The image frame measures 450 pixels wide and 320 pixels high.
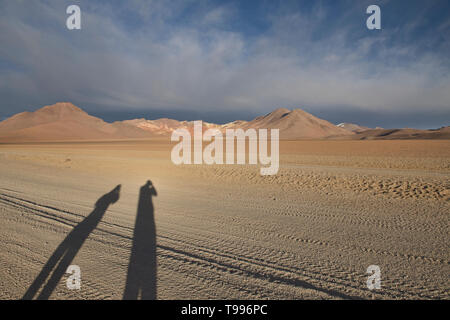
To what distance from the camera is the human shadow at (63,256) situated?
281cm

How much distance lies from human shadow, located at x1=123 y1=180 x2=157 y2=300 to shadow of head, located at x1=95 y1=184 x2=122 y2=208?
158 centimetres

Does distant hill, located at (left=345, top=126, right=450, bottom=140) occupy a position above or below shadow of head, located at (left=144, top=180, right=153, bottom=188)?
above

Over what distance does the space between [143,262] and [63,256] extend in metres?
1.49

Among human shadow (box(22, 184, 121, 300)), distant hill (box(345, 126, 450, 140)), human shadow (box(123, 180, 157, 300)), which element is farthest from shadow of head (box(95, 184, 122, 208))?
distant hill (box(345, 126, 450, 140))

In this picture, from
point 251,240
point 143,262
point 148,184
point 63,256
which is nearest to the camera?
point 143,262

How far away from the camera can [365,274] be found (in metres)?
3.19

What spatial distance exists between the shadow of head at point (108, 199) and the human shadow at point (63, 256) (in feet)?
1.58

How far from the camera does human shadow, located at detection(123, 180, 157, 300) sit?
9.22 feet

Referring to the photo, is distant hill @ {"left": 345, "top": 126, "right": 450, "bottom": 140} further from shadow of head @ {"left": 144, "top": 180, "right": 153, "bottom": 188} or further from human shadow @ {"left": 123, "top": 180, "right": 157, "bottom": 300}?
human shadow @ {"left": 123, "top": 180, "right": 157, "bottom": 300}

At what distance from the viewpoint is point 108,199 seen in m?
6.96

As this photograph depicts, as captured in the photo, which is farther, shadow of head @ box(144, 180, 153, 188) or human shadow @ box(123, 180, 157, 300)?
shadow of head @ box(144, 180, 153, 188)

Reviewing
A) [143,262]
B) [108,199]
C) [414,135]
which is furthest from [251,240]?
[414,135]

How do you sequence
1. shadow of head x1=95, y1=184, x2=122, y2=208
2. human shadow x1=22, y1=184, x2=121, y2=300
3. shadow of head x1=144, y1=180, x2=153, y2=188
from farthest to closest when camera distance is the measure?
shadow of head x1=144, y1=180, x2=153, y2=188 → shadow of head x1=95, y1=184, x2=122, y2=208 → human shadow x1=22, y1=184, x2=121, y2=300

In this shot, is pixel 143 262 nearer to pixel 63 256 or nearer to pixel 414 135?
pixel 63 256
